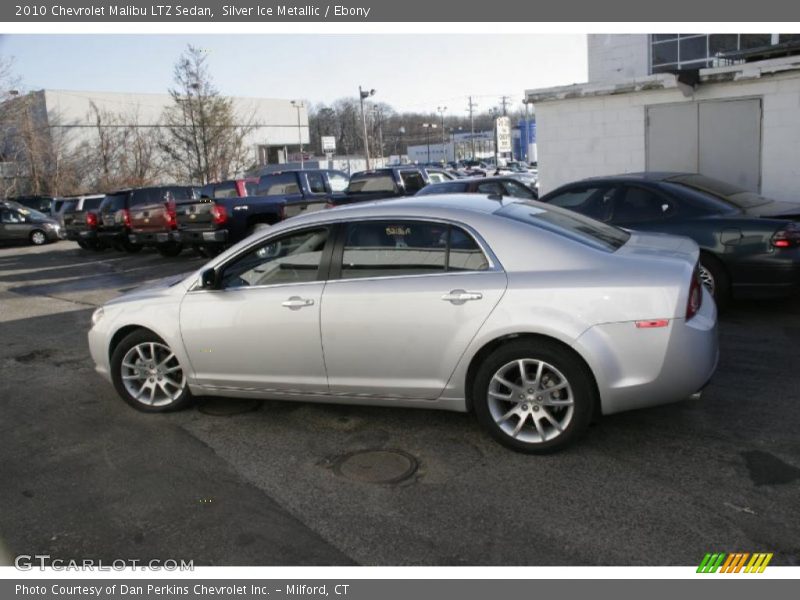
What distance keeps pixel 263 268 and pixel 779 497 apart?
11.9ft

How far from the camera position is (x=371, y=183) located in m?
17.1

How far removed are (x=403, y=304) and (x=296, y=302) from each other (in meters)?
0.81

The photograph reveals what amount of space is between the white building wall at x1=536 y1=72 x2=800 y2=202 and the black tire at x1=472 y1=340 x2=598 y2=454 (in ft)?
31.8

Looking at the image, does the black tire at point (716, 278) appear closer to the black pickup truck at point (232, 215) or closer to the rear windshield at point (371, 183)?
the black pickup truck at point (232, 215)

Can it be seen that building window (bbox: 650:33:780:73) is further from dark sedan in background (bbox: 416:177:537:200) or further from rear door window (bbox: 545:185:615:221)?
rear door window (bbox: 545:185:615:221)

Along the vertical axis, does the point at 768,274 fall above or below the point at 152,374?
above

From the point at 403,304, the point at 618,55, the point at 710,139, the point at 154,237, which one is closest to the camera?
the point at 403,304

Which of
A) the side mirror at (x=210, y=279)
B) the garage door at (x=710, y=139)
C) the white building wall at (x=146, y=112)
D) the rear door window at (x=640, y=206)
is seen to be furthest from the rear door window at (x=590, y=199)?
the white building wall at (x=146, y=112)

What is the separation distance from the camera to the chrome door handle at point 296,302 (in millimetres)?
4934

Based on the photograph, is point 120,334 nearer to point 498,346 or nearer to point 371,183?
point 498,346

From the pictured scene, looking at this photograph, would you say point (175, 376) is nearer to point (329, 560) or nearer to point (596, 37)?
point (329, 560)

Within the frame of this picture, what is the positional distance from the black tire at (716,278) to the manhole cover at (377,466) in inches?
172

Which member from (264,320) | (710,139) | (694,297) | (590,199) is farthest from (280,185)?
(694,297)

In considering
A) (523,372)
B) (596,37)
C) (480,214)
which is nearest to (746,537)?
(523,372)
